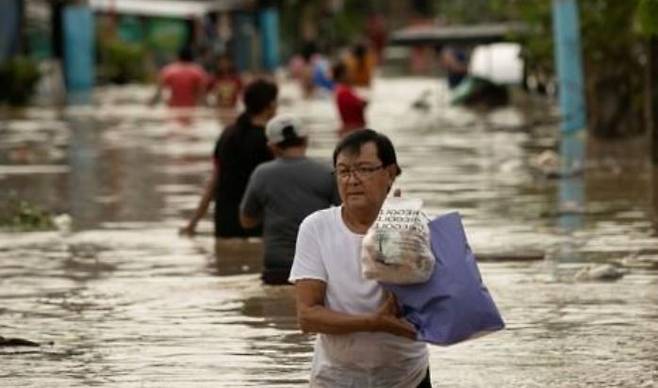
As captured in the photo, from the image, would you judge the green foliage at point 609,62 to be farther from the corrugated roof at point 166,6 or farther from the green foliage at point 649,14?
the corrugated roof at point 166,6

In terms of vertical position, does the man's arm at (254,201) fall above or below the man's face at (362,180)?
below

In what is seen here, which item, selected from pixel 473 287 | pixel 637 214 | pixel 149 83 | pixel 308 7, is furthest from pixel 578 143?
pixel 308 7

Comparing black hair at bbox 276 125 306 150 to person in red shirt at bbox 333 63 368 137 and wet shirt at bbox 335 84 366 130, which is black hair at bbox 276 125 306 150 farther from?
wet shirt at bbox 335 84 366 130

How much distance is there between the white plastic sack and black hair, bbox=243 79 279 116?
26.5 feet

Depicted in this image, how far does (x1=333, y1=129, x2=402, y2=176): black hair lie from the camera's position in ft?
24.7

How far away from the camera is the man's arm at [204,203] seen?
53.4 ft

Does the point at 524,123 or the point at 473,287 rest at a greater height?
the point at 473,287

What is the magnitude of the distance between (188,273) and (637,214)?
208 inches

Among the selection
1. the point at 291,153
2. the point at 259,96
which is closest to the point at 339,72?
the point at 259,96

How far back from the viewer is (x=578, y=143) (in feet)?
101

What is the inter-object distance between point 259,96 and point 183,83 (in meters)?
26.2

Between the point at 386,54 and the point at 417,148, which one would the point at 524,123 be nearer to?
the point at 417,148

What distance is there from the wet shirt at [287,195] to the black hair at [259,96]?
1.90 m

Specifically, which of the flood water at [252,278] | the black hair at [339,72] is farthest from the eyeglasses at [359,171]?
the black hair at [339,72]
